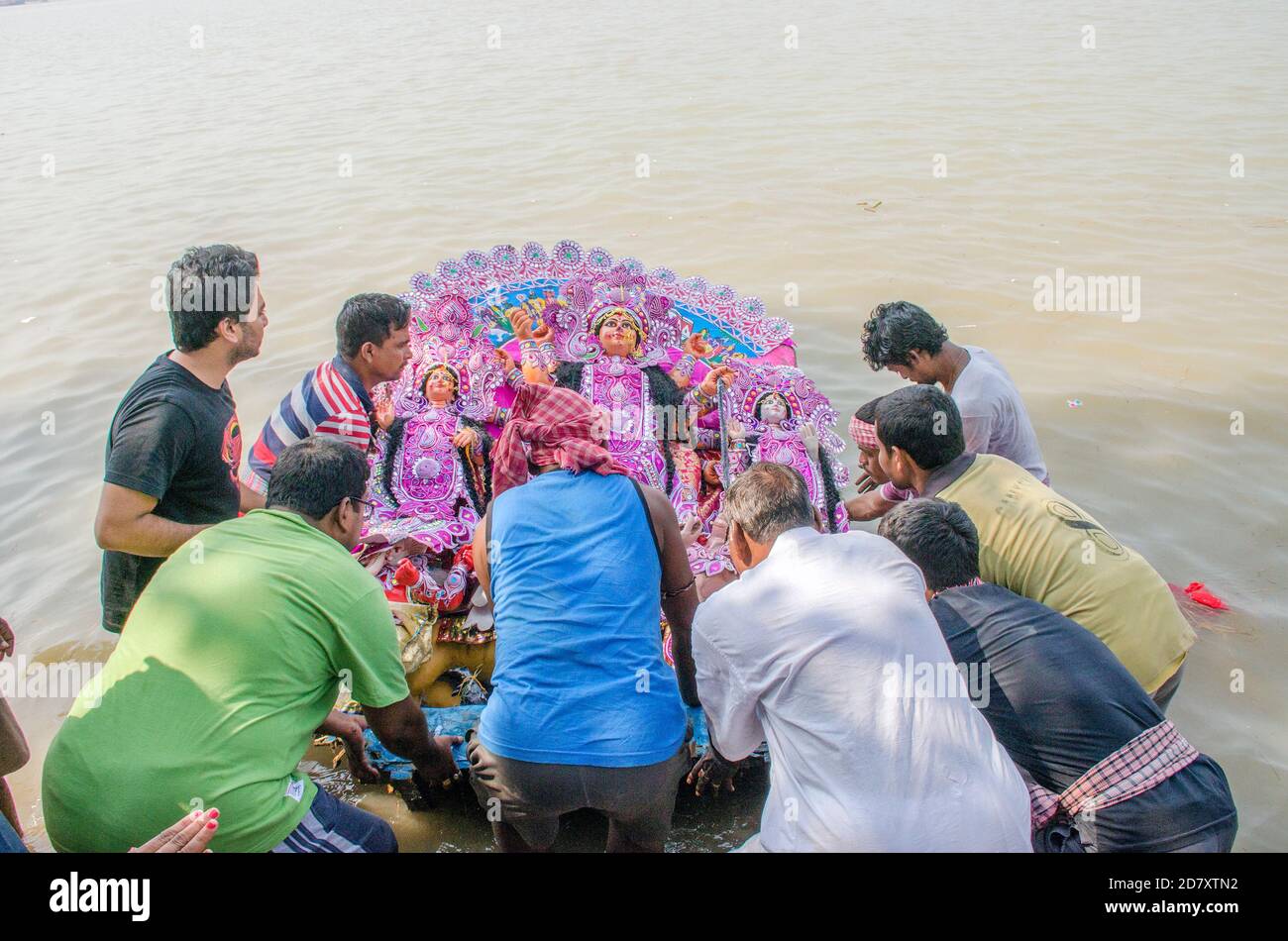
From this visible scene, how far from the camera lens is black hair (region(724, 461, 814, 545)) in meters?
2.58

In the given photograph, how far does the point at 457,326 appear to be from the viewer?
4.56 metres

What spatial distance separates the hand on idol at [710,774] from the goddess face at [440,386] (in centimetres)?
204

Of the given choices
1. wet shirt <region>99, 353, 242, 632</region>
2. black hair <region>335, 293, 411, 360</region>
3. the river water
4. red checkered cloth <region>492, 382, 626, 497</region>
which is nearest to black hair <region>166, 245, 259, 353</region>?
wet shirt <region>99, 353, 242, 632</region>

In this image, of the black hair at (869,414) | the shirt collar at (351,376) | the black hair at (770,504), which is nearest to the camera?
the black hair at (770,504)

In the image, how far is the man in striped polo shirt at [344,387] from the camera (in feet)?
12.7

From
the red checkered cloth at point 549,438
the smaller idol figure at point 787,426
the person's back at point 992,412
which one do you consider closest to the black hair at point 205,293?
the red checkered cloth at point 549,438

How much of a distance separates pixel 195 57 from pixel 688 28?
29.8 ft

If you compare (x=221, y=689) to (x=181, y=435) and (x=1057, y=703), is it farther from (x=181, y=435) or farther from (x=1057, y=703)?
(x=1057, y=703)

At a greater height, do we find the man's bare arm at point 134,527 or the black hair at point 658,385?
the black hair at point 658,385

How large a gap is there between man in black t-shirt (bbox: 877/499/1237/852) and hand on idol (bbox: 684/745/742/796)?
928 millimetres

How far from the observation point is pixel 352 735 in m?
3.05

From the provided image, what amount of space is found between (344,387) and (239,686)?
6.05ft

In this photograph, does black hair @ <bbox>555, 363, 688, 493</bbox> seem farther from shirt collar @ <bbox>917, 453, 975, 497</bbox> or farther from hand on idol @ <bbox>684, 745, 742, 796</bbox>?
hand on idol @ <bbox>684, 745, 742, 796</bbox>

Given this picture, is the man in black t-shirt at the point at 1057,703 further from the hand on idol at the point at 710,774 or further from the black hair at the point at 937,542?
the hand on idol at the point at 710,774
